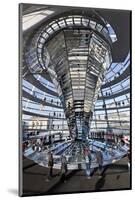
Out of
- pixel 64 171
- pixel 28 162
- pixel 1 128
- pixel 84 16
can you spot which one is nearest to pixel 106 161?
pixel 64 171

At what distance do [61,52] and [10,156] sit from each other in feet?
3.68

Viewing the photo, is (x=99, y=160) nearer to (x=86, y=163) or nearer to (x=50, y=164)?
(x=86, y=163)

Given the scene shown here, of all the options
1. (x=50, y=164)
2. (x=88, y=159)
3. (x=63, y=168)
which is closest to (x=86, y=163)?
(x=88, y=159)

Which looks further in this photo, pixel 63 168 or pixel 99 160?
pixel 99 160

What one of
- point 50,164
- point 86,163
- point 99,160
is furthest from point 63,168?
point 99,160

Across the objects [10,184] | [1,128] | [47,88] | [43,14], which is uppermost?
[43,14]

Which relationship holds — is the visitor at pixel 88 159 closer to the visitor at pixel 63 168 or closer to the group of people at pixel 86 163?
the group of people at pixel 86 163

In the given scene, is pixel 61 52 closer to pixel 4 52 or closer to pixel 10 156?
pixel 4 52

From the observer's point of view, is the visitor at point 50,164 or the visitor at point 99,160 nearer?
the visitor at point 50,164

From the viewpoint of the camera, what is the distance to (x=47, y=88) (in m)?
4.96

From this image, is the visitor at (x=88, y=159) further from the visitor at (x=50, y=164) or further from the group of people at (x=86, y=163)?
the visitor at (x=50, y=164)

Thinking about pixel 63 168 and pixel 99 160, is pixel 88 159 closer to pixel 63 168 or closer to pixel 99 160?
pixel 99 160

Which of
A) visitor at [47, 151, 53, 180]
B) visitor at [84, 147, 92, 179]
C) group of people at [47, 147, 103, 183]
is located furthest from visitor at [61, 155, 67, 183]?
visitor at [84, 147, 92, 179]

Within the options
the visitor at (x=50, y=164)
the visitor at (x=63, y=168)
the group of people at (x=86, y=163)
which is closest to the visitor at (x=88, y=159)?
the group of people at (x=86, y=163)
